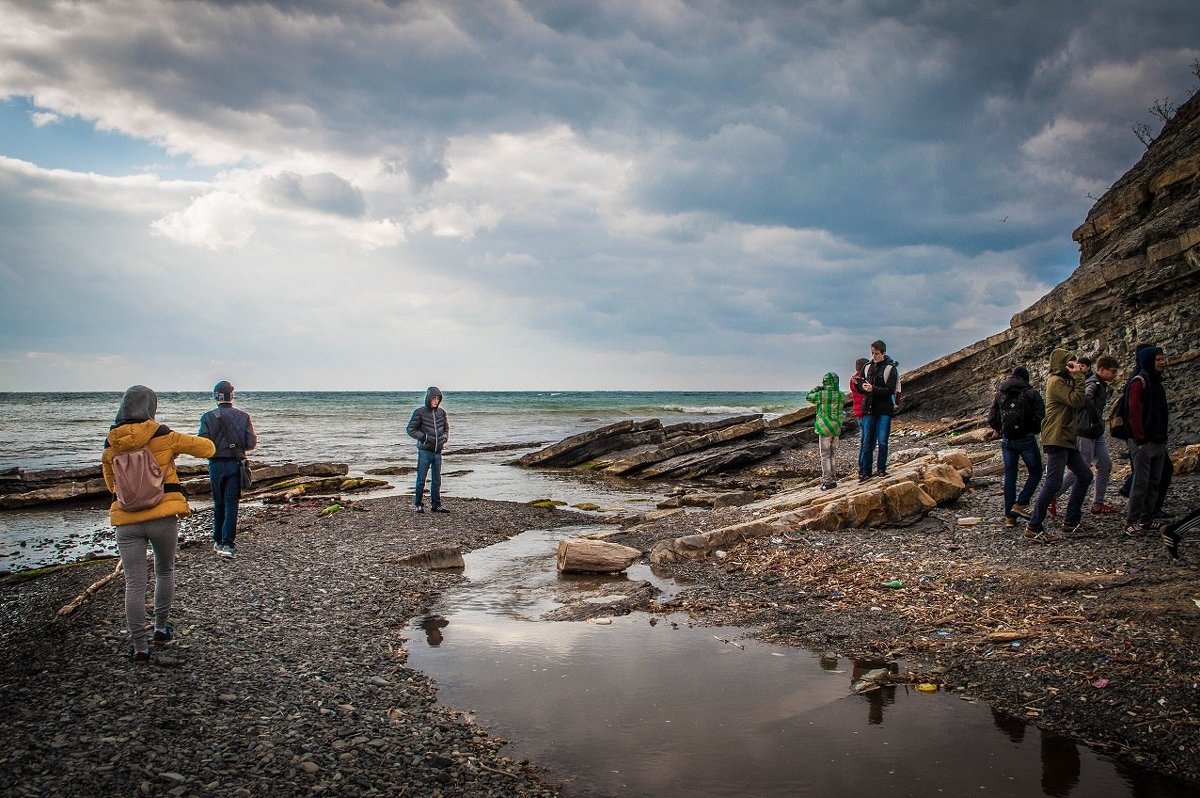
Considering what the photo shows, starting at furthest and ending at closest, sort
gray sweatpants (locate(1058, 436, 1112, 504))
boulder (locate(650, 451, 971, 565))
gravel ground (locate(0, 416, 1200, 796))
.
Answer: boulder (locate(650, 451, 971, 565)) < gray sweatpants (locate(1058, 436, 1112, 504)) < gravel ground (locate(0, 416, 1200, 796))

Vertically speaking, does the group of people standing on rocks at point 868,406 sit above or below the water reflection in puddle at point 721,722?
above

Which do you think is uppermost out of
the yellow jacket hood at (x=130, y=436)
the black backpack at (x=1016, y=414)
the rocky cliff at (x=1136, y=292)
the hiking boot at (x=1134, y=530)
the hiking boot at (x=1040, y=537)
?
the rocky cliff at (x=1136, y=292)

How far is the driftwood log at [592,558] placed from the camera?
40.4 feet

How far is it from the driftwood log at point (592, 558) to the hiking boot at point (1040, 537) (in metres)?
6.43

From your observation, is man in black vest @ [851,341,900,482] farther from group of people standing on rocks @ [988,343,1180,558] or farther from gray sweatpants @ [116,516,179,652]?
gray sweatpants @ [116,516,179,652]

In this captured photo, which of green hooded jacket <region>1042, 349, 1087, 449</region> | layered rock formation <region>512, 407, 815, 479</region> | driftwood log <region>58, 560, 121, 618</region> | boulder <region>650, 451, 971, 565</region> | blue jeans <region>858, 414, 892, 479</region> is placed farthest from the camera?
layered rock formation <region>512, 407, 815, 479</region>

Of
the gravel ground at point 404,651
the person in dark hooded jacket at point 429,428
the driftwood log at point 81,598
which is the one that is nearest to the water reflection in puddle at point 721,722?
the gravel ground at point 404,651

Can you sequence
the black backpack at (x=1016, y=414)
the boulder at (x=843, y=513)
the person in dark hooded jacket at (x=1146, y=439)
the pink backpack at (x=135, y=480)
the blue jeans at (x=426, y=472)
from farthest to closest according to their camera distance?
the blue jeans at (x=426, y=472) → the boulder at (x=843, y=513) → the black backpack at (x=1016, y=414) → the person in dark hooded jacket at (x=1146, y=439) → the pink backpack at (x=135, y=480)

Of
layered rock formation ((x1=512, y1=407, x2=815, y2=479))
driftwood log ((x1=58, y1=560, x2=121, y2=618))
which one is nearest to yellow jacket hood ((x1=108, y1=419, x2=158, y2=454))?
driftwood log ((x1=58, y1=560, x2=121, y2=618))

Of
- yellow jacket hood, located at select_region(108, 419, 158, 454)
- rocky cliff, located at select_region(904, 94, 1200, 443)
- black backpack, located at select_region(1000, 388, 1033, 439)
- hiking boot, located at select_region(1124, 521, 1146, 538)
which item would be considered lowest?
hiking boot, located at select_region(1124, 521, 1146, 538)

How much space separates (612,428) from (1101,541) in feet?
90.2

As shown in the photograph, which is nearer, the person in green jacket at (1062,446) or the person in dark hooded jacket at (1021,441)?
the person in green jacket at (1062,446)

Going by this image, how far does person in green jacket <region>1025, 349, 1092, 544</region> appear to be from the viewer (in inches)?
417

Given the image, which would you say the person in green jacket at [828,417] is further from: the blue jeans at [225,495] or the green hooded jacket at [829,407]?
the blue jeans at [225,495]
